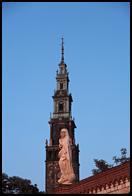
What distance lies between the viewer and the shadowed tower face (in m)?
84.8

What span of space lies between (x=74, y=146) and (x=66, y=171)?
220 feet

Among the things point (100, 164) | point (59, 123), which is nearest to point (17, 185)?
point (100, 164)

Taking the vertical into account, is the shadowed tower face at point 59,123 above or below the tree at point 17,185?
above

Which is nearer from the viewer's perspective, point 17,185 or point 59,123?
point 17,185

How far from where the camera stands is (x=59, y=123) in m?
88.2

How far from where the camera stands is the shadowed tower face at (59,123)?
278 feet

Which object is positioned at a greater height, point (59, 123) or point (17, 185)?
point (59, 123)

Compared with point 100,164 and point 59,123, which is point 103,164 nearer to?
point 100,164

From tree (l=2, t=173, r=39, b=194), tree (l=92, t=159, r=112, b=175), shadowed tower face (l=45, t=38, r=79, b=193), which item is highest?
shadowed tower face (l=45, t=38, r=79, b=193)

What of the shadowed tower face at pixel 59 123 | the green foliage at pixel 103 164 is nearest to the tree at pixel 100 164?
the green foliage at pixel 103 164

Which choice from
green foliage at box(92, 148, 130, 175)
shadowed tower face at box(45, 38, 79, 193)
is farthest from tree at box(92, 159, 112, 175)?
shadowed tower face at box(45, 38, 79, 193)

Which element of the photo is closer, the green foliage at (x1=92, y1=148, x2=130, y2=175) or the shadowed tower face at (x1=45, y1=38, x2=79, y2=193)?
the green foliage at (x1=92, y1=148, x2=130, y2=175)

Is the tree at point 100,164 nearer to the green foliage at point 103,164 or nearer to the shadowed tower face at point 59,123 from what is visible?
the green foliage at point 103,164

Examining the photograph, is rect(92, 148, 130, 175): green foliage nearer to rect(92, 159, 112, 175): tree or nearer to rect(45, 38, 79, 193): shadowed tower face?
rect(92, 159, 112, 175): tree
